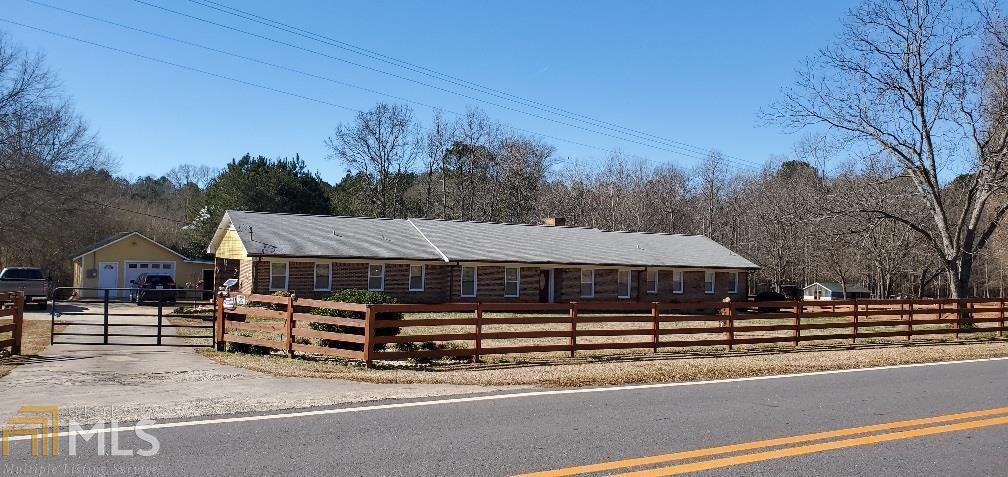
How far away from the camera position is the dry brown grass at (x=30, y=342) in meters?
12.9

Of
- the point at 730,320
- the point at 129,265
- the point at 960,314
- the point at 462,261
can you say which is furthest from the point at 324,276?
the point at 960,314

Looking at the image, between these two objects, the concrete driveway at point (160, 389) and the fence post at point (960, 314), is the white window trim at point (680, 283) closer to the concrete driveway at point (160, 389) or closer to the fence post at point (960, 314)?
the fence post at point (960, 314)

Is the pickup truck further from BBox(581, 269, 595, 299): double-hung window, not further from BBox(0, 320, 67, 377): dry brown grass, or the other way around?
BBox(581, 269, 595, 299): double-hung window

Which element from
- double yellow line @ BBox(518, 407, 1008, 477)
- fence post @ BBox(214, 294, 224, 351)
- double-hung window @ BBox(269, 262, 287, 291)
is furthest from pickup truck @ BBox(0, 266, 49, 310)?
double yellow line @ BBox(518, 407, 1008, 477)

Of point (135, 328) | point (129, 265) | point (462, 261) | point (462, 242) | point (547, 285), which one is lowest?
point (135, 328)

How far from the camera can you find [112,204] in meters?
64.3

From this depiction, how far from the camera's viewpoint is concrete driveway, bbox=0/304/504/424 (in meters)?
8.97

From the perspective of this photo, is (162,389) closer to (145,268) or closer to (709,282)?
(709,282)

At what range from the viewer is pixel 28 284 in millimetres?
31812

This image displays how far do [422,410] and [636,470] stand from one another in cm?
342

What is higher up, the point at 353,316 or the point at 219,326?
the point at 353,316

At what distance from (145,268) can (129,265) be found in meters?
0.90

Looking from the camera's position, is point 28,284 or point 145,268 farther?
point 145,268

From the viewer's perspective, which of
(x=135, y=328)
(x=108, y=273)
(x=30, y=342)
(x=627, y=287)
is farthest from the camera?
(x=108, y=273)
